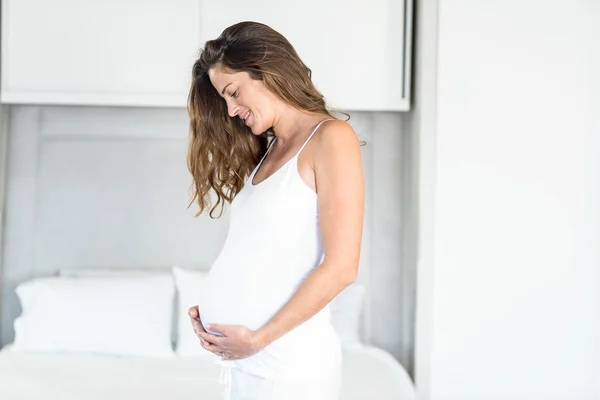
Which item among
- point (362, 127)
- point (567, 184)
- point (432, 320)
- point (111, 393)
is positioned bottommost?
point (111, 393)

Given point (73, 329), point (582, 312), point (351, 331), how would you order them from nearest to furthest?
point (582, 312), point (73, 329), point (351, 331)

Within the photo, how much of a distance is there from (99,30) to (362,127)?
1.22 m

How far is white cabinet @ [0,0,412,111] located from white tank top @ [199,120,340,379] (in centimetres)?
154

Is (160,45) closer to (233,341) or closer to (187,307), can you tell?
(187,307)

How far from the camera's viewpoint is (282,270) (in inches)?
53.6

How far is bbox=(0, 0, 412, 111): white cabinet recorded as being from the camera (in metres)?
2.82

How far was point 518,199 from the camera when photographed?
2.60m

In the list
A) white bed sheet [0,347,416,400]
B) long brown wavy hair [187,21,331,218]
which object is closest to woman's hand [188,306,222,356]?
long brown wavy hair [187,21,331,218]

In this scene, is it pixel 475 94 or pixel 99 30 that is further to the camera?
pixel 99 30

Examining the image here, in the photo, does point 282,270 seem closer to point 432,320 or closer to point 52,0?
point 432,320

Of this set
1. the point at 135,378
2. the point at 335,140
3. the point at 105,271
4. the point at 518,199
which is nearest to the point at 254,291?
the point at 335,140

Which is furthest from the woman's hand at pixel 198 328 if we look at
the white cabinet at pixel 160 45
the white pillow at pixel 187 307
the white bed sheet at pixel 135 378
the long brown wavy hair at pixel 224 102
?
the white cabinet at pixel 160 45

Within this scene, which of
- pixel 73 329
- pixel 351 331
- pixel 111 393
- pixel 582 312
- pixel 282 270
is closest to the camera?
pixel 282 270

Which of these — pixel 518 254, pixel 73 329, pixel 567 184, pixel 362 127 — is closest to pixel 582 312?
pixel 518 254
